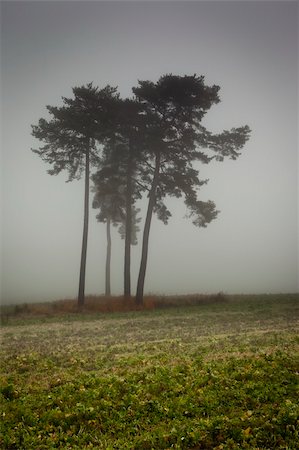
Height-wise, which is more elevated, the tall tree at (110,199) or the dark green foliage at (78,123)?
the dark green foliage at (78,123)

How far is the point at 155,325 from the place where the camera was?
20.6 metres

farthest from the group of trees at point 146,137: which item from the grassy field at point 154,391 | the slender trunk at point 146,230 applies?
the grassy field at point 154,391

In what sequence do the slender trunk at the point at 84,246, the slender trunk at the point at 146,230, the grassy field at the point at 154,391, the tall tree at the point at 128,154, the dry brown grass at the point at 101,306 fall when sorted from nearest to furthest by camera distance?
the grassy field at the point at 154,391, the dry brown grass at the point at 101,306, the slender trunk at the point at 84,246, the slender trunk at the point at 146,230, the tall tree at the point at 128,154

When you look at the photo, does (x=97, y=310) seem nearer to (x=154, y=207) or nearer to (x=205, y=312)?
(x=205, y=312)

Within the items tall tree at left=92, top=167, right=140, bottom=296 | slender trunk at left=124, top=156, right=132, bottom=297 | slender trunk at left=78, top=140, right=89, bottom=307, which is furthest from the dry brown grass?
tall tree at left=92, top=167, right=140, bottom=296

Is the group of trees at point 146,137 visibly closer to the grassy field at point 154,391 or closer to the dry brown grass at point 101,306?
the dry brown grass at point 101,306

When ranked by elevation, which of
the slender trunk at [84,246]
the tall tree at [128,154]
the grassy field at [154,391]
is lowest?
the grassy field at [154,391]

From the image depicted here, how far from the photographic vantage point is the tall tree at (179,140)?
30.9 m

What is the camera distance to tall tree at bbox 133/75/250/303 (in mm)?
30922

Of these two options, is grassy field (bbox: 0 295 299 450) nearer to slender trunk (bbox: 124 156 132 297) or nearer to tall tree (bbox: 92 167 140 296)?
slender trunk (bbox: 124 156 132 297)

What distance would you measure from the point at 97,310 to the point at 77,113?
16.5 meters

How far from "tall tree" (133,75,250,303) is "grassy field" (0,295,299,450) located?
53.5ft

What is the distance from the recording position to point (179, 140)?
105ft

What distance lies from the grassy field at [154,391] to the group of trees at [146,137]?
51.7 ft
